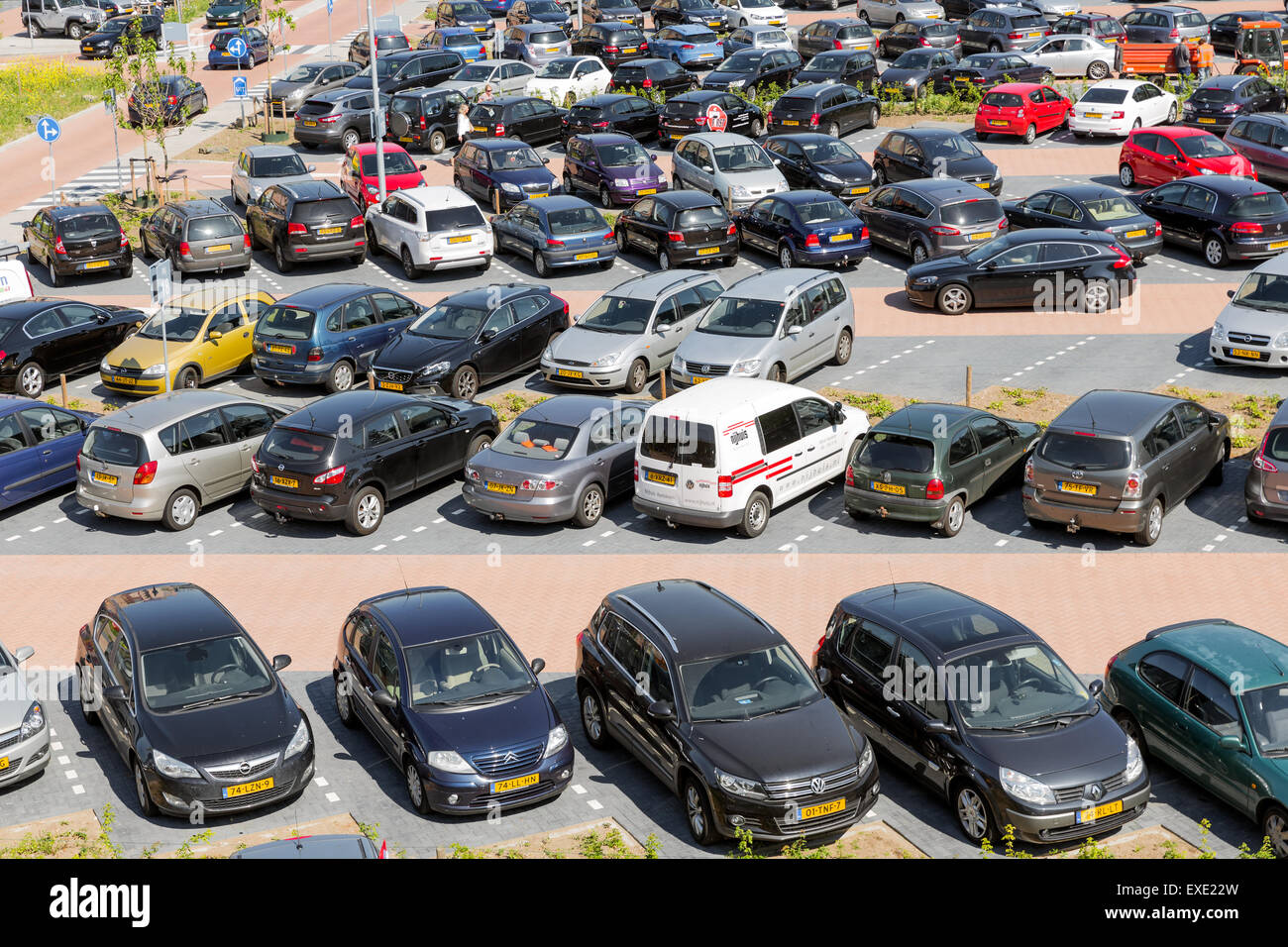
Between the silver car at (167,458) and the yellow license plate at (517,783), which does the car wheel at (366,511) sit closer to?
the silver car at (167,458)

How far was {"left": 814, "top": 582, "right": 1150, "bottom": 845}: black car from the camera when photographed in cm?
1200

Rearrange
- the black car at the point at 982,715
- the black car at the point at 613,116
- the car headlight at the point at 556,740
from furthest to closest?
the black car at the point at 613,116 → the car headlight at the point at 556,740 → the black car at the point at 982,715

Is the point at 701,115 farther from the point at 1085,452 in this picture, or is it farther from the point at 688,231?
the point at 1085,452

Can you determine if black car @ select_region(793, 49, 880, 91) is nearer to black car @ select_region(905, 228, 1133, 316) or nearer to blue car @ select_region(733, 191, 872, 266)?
blue car @ select_region(733, 191, 872, 266)

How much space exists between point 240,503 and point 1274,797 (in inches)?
569

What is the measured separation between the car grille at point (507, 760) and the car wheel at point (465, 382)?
11434 mm

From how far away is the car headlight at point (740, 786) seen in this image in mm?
11898

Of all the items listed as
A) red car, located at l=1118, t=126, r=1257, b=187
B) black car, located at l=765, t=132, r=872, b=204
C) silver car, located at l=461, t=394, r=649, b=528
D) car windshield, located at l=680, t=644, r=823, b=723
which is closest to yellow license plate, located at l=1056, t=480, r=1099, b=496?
silver car, located at l=461, t=394, r=649, b=528

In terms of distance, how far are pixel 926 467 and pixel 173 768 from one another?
1003 centimetres

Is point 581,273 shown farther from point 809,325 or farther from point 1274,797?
point 1274,797

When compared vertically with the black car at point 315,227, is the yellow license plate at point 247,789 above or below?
below

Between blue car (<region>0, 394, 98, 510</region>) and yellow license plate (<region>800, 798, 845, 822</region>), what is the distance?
13.5m

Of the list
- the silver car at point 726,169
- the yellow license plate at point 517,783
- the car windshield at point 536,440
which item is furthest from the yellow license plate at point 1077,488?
the silver car at point 726,169

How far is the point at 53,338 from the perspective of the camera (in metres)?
25.2
